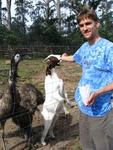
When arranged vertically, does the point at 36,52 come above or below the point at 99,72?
below

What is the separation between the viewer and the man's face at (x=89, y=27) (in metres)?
3.84

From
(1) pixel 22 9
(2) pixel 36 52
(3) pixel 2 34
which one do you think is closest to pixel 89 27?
(2) pixel 36 52

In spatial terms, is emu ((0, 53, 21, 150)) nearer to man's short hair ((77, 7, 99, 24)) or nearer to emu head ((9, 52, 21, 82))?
emu head ((9, 52, 21, 82))

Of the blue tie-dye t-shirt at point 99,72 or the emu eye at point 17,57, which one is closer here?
the blue tie-dye t-shirt at point 99,72

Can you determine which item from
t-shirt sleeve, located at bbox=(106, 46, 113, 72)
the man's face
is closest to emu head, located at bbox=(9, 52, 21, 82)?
the man's face

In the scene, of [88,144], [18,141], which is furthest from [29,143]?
[88,144]

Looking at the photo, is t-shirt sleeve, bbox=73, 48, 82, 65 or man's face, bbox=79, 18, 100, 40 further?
t-shirt sleeve, bbox=73, 48, 82, 65

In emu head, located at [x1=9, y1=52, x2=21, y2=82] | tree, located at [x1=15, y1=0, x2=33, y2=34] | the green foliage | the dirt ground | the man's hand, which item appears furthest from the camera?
tree, located at [x1=15, y1=0, x2=33, y2=34]

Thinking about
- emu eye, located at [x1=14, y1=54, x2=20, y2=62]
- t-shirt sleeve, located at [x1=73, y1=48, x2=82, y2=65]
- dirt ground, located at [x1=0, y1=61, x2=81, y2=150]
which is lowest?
dirt ground, located at [x1=0, y1=61, x2=81, y2=150]

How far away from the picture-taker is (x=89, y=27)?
383cm

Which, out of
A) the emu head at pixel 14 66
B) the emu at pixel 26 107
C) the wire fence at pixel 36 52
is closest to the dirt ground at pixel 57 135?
the emu at pixel 26 107

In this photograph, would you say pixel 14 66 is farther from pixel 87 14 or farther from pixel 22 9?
pixel 22 9

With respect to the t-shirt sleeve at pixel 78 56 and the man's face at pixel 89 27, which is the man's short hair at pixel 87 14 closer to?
the man's face at pixel 89 27

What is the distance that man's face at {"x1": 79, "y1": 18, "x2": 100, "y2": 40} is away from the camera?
3.84 m
